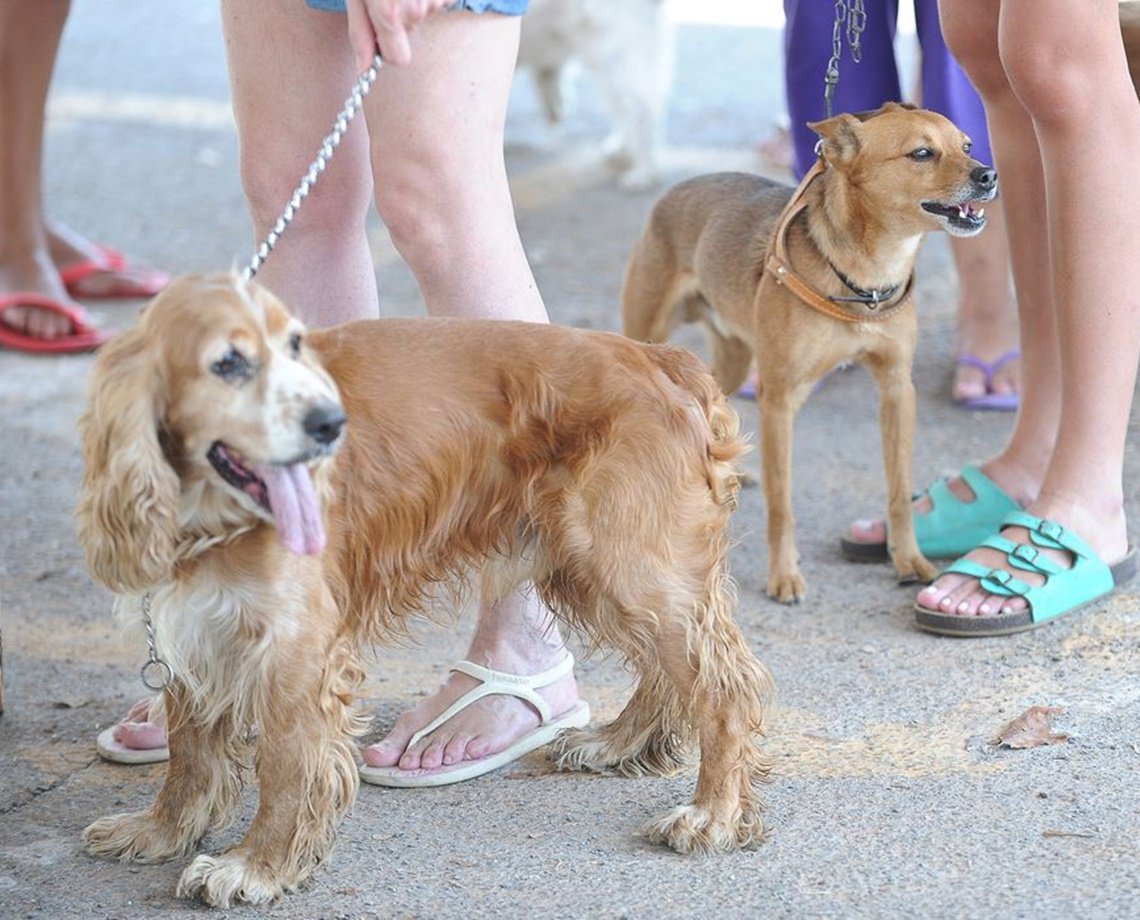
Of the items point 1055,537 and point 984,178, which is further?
point 984,178

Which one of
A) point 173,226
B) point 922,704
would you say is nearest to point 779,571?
point 922,704

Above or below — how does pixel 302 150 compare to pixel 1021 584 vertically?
above

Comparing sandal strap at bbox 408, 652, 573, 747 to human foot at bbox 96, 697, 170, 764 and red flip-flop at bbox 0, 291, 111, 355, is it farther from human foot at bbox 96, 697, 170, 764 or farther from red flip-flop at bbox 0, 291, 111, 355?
red flip-flop at bbox 0, 291, 111, 355

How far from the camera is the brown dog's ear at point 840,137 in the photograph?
421 centimetres

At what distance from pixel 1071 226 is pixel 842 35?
1.15 m

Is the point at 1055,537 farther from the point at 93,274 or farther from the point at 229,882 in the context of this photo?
the point at 93,274

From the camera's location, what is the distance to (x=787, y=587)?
13.7ft

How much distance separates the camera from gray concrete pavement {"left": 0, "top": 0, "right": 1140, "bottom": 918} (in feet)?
9.12

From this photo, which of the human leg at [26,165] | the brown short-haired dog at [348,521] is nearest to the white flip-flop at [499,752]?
the brown short-haired dog at [348,521]

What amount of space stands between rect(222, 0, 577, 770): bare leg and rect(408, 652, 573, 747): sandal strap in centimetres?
2

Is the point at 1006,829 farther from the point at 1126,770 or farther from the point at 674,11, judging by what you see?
the point at 674,11

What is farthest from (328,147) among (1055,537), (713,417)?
(1055,537)

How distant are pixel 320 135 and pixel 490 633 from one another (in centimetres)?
107

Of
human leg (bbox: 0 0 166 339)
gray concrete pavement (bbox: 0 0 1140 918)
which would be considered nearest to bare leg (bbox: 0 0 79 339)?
human leg (bbox: 0 0 166 339)
